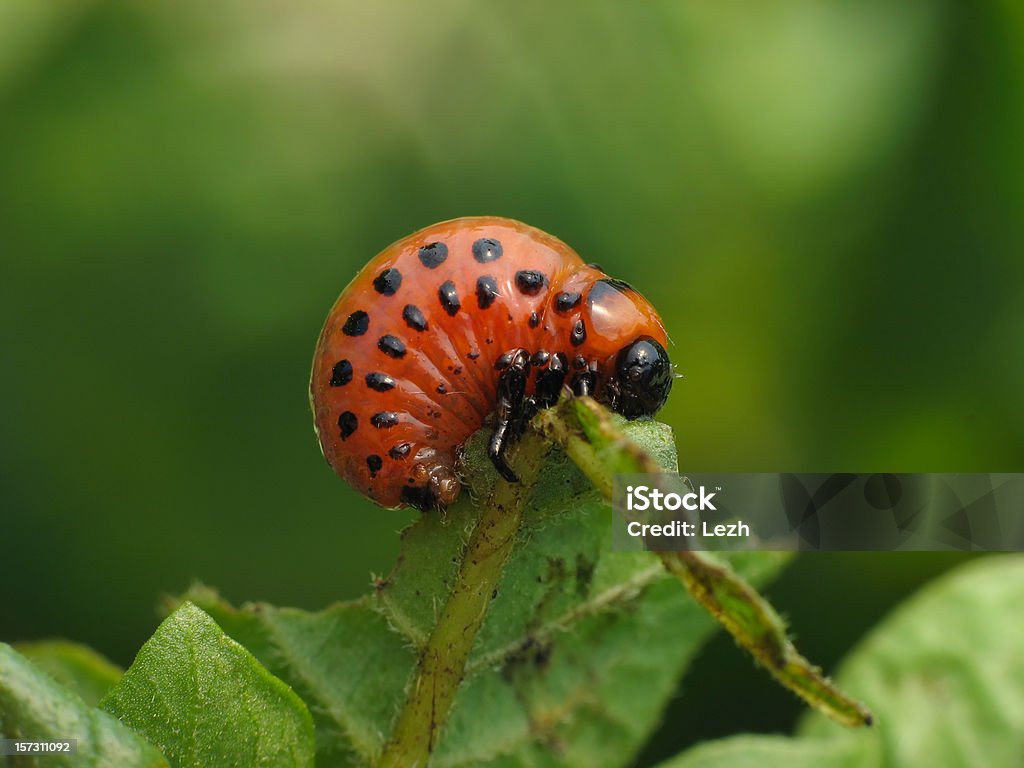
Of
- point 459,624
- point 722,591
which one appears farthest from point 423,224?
point 722,591

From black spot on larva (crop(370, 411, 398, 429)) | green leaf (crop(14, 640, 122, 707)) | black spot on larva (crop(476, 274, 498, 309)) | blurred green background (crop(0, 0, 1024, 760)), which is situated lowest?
green leaf (crop(14, 640, 122, 707))

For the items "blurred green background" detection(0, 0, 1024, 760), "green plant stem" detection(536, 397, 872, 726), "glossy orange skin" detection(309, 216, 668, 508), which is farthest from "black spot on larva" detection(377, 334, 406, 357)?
"blurred green background" detection(0, 0, 1024, 760)

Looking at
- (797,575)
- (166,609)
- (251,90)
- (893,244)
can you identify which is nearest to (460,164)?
(251,90)

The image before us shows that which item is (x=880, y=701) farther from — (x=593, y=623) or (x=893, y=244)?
(x=893, y=244)

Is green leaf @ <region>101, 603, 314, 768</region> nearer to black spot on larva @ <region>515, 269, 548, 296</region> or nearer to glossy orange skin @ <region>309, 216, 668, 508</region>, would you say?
glossy orange skin @ <region>309, 216, 668, 508</region>

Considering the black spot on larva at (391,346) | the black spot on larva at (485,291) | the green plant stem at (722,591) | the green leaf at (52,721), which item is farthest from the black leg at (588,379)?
the green leaf at (52,721)

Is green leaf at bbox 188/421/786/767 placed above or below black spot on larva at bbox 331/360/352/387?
below

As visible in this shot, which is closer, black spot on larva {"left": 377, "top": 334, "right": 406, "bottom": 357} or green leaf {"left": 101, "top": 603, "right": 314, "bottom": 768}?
green leaf {"left": 101, "top": 603, "right": 314, "bottom": 768}

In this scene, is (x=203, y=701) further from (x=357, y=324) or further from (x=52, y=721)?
(x=357, y=324)
